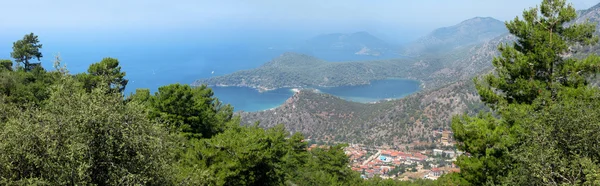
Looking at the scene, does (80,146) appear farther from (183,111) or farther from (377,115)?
(377,115)

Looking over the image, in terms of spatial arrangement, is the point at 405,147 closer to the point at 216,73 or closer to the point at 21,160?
the point at 21,160

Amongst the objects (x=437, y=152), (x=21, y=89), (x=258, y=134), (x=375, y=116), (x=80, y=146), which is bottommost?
(x=437, y=152)

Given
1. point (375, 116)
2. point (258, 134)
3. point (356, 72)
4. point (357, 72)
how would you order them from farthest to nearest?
point (357, 72) → point (356, 72) → point (375, 116) → point (258, 134)

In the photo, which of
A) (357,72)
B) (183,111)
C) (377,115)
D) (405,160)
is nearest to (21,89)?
(183,111)

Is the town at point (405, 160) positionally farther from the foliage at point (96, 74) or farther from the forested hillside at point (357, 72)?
the forested hillside at point (357, 72)

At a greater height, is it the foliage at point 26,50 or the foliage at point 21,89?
the foliage at point 26,50

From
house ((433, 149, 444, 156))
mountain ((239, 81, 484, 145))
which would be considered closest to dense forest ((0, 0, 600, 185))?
house ((433, 149, 444, 156))

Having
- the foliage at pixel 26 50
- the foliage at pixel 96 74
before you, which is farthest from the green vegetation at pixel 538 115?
the foliage at pixel 26 50
